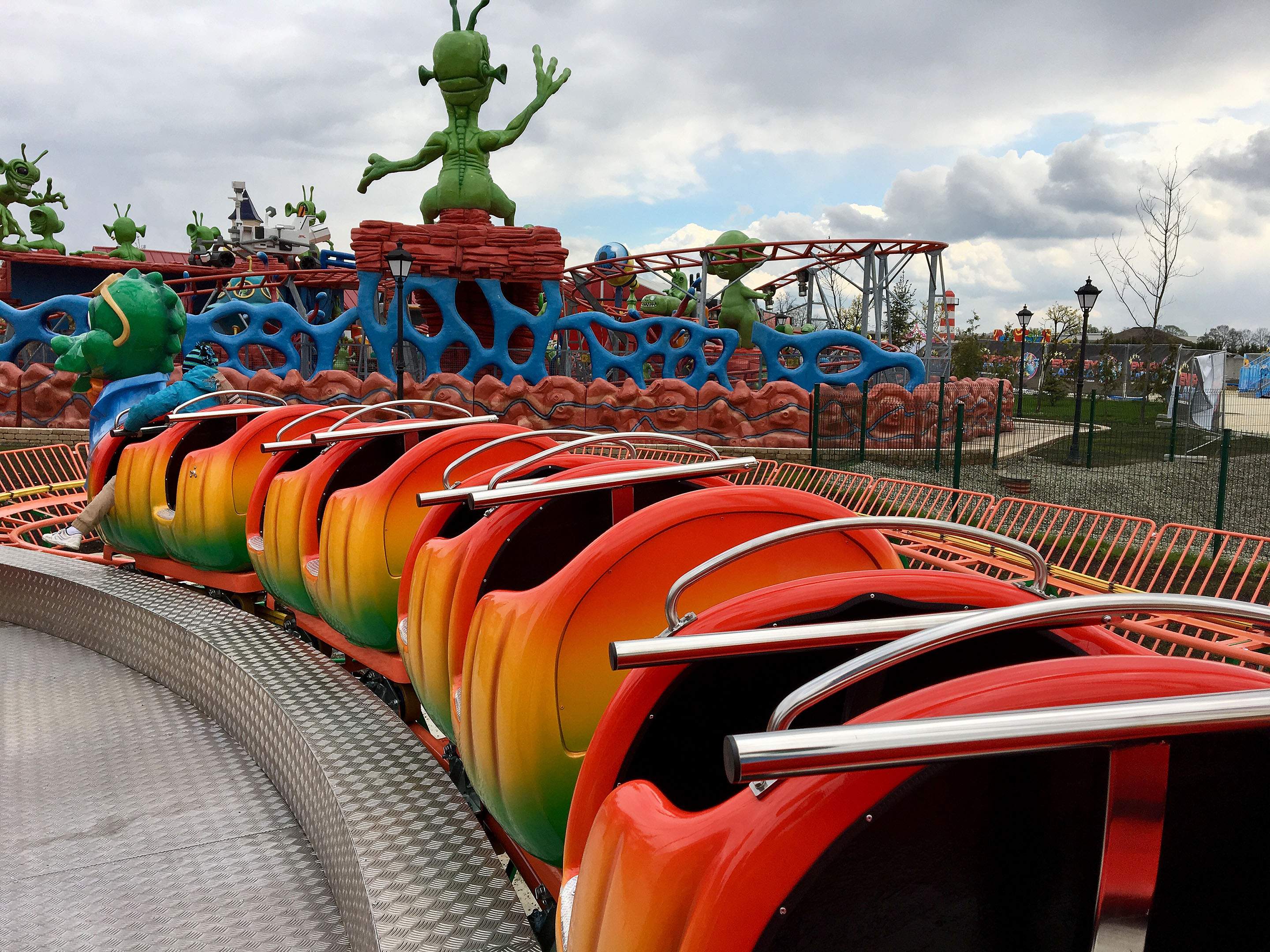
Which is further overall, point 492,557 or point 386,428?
point 386,428

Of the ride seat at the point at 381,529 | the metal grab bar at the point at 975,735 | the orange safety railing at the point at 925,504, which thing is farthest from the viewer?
the orange safety railing at the point at 925,504

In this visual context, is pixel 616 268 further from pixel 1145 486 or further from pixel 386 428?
pixel 386 428

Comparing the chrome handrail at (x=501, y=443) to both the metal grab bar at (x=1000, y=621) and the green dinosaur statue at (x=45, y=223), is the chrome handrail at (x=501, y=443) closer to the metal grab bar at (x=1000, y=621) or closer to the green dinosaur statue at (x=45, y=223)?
the metal grab bar at (x=1000, y=621)

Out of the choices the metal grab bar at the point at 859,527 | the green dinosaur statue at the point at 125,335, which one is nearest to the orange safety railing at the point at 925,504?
the metal grab bar at the point at 859,527

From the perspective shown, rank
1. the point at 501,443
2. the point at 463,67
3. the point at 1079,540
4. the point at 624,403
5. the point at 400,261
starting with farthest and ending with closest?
the point at 463,67
the point at 624,403
the point at 400,261
the point at 1079,540
the point at 501,443

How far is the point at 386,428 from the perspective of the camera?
3.53m

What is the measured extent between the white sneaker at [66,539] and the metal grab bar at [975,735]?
23.2 ft

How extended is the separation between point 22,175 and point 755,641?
137 ft

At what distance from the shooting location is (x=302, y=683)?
3145mm

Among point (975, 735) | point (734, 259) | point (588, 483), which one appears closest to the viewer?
point (975, 735)

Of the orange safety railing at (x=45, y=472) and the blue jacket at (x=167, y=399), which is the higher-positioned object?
the blue jacket at (x=167, y=399)

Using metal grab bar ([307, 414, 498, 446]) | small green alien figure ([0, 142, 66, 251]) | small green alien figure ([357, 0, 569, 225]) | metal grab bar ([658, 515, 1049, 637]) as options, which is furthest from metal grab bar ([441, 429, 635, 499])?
small green alien figure ([0, 142, 66, 251])

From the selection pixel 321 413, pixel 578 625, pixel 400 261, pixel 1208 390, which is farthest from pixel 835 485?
pixel 1208 390

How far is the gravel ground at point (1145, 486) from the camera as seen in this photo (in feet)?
33.2
